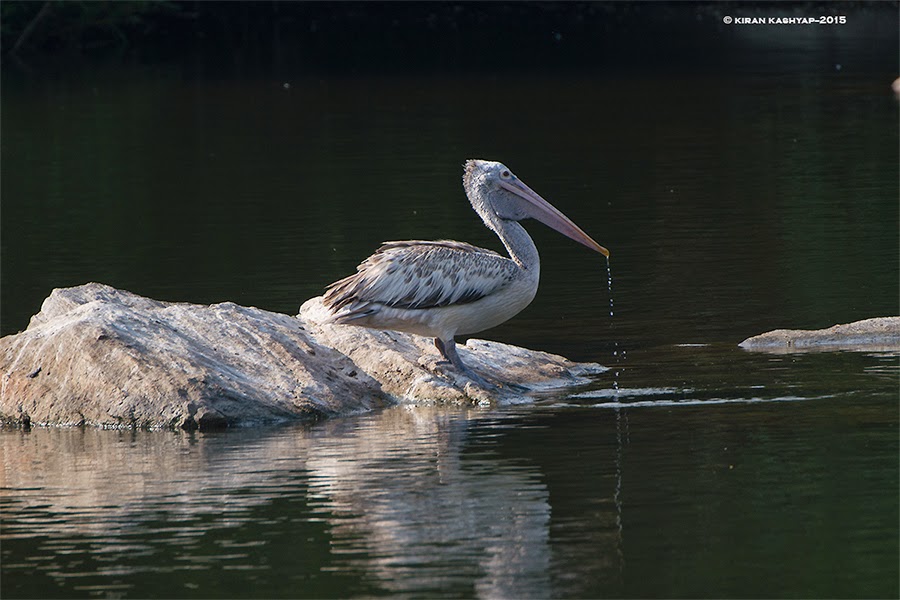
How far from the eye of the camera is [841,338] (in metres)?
12.5

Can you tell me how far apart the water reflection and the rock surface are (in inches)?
111

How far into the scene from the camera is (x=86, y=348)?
429 inches

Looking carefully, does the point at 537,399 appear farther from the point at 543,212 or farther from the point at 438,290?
the point at 543,212

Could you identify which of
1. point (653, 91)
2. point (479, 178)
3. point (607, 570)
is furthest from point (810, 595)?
point (653, 91)

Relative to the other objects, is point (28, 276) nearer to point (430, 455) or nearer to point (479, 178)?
point (479, 178)

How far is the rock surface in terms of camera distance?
12.4 m

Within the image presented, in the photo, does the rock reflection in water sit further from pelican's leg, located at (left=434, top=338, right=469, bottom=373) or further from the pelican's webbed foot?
pelican's leg, located at (left=434, top=338, right=469, bottom=373)

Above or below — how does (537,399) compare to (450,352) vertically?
below

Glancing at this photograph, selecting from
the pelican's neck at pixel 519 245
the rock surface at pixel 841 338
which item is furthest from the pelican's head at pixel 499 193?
the rock surface at pixel 841 338

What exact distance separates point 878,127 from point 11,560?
22.8 metres

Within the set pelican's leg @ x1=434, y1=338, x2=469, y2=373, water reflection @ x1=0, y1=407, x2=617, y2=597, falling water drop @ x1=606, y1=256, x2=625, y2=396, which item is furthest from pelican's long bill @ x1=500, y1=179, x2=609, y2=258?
water reflection @ x1=0, y1=407, x2=617, y2=597

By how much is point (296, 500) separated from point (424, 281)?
2938 mm

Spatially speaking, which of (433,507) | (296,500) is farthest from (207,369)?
(433,507)

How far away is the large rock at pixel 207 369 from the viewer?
10.8 m
